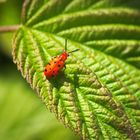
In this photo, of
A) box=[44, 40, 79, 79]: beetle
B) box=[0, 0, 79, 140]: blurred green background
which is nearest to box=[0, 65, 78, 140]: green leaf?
box=[0, 0, 79, 140]: blurred green background

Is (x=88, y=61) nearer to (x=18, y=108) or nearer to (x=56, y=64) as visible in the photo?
(x=56, y=64)

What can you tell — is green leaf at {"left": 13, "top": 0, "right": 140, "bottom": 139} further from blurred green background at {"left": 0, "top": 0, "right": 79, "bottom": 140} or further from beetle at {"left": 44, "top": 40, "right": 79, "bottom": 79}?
blurred green background at {"left": 0, "top": 0, "right": 79, "bottom": 140}

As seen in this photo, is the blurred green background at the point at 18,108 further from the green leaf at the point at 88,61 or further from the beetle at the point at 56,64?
the beetle at the point at 56,64

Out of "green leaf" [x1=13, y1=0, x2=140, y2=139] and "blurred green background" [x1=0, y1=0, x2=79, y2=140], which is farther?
"blurred green background" [x1=0, y1=0, x2=79, y2=140]

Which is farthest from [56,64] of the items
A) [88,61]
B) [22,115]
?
[22,115]

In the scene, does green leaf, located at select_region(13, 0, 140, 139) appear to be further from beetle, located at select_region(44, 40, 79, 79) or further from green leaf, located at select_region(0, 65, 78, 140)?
green leaf, located at select_region(0, 65, 78, 140)

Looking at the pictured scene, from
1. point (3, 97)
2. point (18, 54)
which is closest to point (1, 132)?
point (3, 97)

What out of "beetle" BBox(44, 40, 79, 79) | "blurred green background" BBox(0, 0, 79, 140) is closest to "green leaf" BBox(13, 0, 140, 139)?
"beetle" BBox(44, 40, 79, 79)
